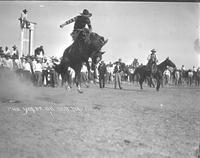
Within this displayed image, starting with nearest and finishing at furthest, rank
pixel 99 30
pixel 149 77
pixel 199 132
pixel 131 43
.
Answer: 1. pixel 199 132
2. pixel 131 43
3. pixel 99 30
4. pixel 149 77

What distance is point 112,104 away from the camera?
170 inches

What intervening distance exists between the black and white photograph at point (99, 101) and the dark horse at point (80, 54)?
0.15 feet

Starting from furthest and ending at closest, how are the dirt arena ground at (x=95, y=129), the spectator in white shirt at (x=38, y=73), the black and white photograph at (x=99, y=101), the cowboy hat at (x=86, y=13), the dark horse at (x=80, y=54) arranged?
the spectator in white shirt at (x=38, y=73) → the dark horse at (x=80, y=54) → the cowboy hat at (x=86, y=13) → the black and white photograph at (x=99, y=101) → the dirt arena ground at (x=95, y=129)

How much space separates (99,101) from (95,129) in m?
1.27

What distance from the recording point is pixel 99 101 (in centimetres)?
450

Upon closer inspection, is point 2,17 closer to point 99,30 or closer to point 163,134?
point 99,30

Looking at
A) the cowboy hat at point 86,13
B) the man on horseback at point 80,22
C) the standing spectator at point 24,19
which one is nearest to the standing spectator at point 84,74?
the man on horseback at point 80,22

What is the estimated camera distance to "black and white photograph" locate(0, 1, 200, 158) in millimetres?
2950

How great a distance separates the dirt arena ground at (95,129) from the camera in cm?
285

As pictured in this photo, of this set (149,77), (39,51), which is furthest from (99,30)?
(149,77)

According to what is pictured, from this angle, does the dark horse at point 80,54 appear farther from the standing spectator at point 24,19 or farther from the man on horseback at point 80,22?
the standing spectator at point 24,19

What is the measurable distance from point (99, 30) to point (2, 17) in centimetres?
149

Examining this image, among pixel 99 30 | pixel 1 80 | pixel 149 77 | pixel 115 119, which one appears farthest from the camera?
pixel 149 77

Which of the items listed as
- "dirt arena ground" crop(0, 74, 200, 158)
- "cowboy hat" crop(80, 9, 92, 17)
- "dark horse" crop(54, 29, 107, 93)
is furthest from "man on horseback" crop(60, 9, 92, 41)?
"dirt arena ground" crop(0, 74, 200, 158)
